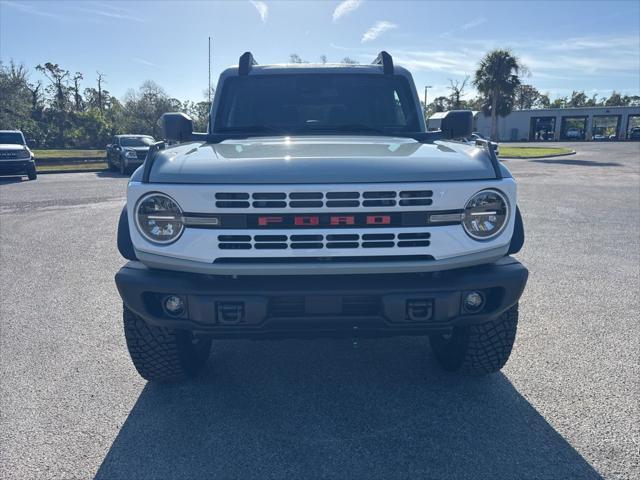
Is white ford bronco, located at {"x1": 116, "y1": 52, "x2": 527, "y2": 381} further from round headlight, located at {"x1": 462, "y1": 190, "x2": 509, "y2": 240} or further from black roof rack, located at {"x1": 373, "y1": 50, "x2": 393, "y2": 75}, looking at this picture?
black roof rack, located at {"x1": 373, "y1": 50, "x2": 393, "y2": 75}

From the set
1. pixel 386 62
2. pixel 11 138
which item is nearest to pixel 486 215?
pixel 386 62

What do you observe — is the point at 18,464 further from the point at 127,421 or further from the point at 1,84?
the point at 1,84

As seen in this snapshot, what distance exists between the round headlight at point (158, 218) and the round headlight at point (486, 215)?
144cm

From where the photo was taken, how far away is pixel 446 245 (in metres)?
2.51

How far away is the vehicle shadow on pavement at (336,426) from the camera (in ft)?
7.91

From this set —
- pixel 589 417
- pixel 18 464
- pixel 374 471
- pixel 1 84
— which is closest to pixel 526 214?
pixel 589 417

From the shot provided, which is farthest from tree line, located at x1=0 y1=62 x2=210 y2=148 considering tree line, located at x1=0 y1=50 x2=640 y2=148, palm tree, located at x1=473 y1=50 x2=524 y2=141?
palm tree, located at x1=473 y1=50 x2=524 y2=141

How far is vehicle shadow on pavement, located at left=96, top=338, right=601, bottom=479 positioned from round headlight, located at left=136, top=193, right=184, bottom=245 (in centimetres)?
106

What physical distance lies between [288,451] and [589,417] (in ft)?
5.45

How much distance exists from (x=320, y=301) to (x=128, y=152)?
18.8 m

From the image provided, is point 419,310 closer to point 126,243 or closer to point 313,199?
point 313,199

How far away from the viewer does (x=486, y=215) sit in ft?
8.46

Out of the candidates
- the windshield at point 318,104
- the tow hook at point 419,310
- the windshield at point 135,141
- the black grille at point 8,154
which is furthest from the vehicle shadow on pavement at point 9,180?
the tow hook at point 419,310

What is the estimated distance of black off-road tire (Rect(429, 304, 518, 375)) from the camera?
2994 mm
